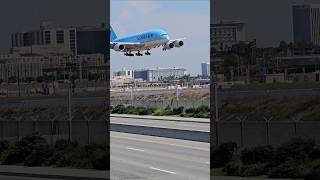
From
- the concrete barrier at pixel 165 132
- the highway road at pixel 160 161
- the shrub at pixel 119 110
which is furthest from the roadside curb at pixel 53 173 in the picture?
the shrub at pixel 119 110

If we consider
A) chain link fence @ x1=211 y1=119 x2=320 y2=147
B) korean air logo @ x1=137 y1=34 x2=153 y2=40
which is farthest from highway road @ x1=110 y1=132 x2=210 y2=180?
korean air logo @ x1=137 y1=34 x2=153 y2=40

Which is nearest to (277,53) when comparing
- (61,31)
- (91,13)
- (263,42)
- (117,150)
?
(263,42)

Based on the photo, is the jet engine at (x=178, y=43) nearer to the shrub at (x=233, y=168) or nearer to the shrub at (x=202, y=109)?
the shrub at (x=202, y=109)

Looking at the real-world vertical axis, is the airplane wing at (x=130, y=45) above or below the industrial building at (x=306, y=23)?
above

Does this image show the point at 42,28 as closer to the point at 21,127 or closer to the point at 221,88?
the point at 21,127

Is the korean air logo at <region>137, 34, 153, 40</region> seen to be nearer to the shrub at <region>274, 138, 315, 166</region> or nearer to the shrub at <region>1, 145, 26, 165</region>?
the shrub at <region>1, 145, 26, 165</region>

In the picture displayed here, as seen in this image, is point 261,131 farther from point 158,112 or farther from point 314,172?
point 158,112

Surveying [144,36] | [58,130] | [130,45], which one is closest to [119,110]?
[144,36]
